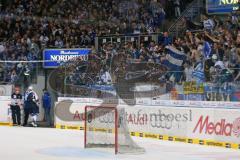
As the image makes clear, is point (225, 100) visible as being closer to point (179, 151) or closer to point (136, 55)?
point (179, 151)

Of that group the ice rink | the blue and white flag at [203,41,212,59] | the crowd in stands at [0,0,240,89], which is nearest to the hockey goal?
the ice rink

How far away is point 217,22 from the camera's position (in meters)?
22.6

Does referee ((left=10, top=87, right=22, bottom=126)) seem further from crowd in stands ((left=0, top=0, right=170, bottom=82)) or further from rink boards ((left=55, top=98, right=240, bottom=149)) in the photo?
rink boards ((left=55, top=98, right=240, bottom=149))

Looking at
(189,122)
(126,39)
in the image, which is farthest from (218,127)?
(126,39)

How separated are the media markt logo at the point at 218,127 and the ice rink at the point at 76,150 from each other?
0.65 metres

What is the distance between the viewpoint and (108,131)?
53.1 feet

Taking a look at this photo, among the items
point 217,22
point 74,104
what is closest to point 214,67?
point 217,22

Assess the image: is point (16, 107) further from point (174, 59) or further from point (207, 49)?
point (207, 49)

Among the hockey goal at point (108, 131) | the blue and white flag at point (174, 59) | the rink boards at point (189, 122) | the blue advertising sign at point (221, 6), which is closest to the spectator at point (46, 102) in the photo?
the rink boards at point (189, 122)

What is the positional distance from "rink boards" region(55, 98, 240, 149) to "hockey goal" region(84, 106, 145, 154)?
2608 mm

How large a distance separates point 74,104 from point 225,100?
806 cm

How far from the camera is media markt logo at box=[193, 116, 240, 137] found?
16906mm

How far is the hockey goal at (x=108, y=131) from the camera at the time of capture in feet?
52.3

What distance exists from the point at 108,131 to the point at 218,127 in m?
3.52
